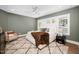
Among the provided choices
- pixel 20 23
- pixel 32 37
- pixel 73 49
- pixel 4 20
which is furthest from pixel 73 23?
pixel 4 20

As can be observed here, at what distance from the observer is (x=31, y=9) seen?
2088 millimetres

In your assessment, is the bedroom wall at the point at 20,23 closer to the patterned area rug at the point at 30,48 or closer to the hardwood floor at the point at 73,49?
the patterned area rug at the point at 30,48

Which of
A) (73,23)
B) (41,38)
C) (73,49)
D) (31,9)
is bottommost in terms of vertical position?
(73,49)

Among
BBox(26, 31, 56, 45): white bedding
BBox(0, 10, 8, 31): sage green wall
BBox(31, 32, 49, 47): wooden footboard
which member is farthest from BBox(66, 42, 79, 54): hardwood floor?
BBox(0, 10, 8, 31): sage green wall

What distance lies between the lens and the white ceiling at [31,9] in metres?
2.02

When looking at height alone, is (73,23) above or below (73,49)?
above

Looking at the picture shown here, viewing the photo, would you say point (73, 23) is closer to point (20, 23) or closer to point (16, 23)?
point (20, 23)

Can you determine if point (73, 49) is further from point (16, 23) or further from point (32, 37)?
point (16, 23)

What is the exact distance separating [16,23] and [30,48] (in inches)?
30.9
